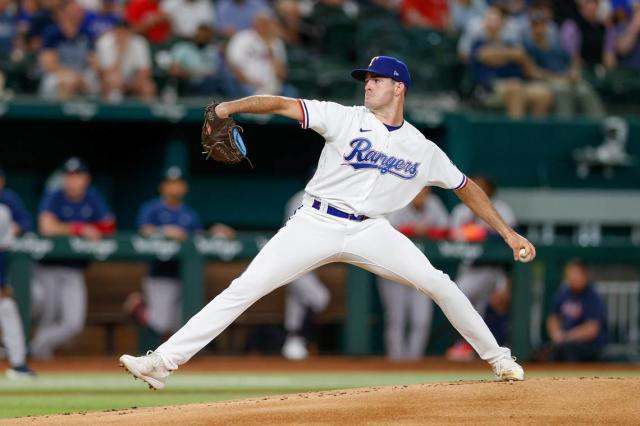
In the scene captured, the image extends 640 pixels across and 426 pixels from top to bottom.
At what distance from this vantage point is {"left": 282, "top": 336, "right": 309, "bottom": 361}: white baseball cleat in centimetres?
1238

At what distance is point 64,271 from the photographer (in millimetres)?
11828

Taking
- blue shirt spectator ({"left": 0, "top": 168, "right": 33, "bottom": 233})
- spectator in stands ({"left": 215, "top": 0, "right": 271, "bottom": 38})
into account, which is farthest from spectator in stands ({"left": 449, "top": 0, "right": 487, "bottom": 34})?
blue shirt spectator ({"left": 0, "top": 168, "right": 33, "bottom": 233})

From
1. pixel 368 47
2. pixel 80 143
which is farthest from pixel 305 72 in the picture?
pixel 80 143

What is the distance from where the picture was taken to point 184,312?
11922 mm

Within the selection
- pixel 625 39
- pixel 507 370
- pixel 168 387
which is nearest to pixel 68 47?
pixel 168 387

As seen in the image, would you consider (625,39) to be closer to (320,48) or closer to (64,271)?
(320,48)

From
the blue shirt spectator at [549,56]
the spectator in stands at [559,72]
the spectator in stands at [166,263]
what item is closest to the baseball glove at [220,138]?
the spectator in stands at [166,263]

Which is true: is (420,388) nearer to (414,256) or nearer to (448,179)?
(414,256)

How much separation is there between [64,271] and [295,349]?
2.31m

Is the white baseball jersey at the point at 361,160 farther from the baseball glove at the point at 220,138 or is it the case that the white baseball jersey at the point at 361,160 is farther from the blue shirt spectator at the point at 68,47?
the blue shirt spectator at the point at 68,47

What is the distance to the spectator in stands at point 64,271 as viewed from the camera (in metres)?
11.7

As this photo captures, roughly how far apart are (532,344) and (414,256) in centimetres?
645

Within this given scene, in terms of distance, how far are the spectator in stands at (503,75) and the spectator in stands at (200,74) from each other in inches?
112

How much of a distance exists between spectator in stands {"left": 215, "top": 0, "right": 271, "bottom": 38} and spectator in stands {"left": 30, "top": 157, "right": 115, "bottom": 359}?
301 centimetres
